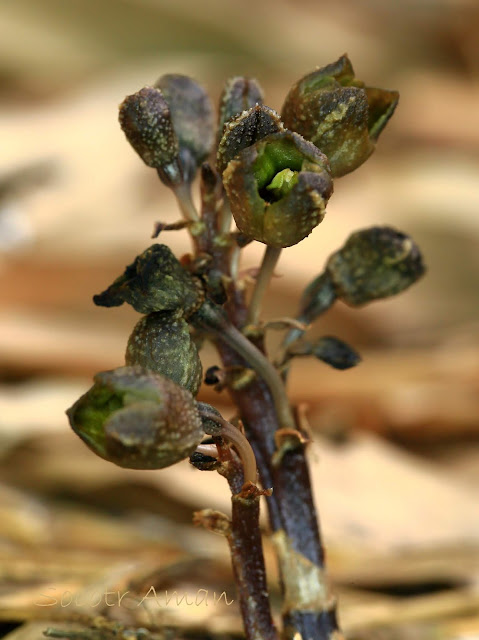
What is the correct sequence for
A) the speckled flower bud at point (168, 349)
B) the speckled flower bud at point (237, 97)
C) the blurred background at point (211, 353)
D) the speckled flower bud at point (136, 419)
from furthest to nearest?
the blurred background at point (211, 353), the speckled flower bud at point (237, 97), the speckled flower bud at point (168, 349), the speckled flower bud at point (136, 419)

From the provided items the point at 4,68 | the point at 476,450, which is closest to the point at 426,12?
the point at 4,68

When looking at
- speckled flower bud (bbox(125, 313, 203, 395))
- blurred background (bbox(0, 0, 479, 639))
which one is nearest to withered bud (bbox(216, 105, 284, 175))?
speckled flower bud (bbox(125, 313, 203, 395))

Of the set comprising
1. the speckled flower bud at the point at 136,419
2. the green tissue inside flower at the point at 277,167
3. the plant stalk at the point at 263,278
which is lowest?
the speckled flower bud at the point at 136,419

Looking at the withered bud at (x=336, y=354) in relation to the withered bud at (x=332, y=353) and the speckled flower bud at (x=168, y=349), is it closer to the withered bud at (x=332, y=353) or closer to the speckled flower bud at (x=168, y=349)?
the withered bud at (x=332, y=353)

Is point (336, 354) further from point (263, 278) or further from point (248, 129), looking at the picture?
point (248, 129)

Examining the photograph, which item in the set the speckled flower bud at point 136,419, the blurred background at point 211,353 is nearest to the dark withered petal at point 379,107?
the speckled flower bud at point 136,419

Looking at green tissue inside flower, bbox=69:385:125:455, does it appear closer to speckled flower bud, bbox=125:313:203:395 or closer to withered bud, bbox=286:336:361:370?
speckled flower bud, bbox=125:313:203:395

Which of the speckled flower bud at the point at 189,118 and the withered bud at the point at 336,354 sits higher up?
the speckled flower bud at the point at 189,118

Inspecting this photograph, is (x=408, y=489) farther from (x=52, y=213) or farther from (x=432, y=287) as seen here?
(x=52, y=213)
